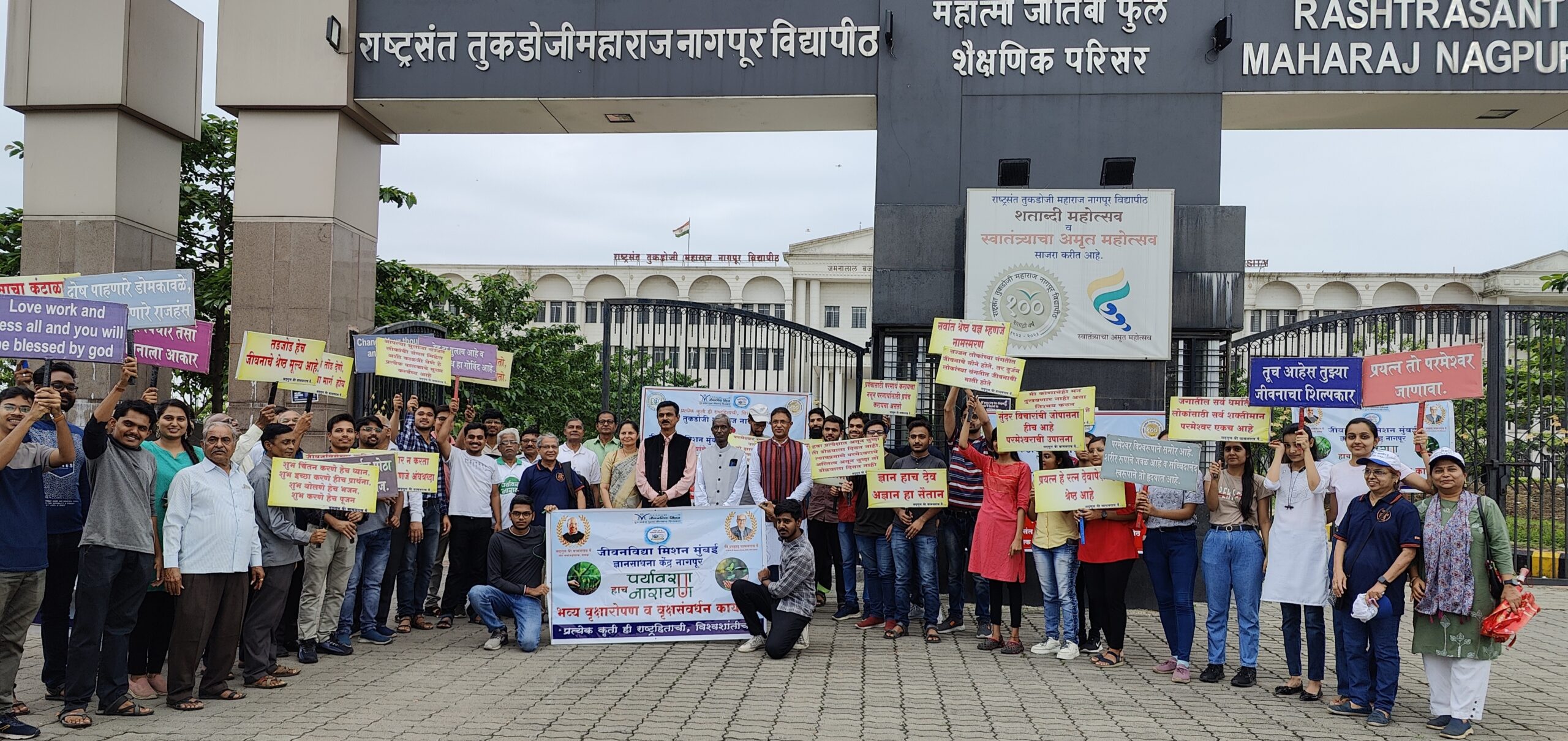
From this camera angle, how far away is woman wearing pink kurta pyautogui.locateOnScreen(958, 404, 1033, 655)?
9180 mm

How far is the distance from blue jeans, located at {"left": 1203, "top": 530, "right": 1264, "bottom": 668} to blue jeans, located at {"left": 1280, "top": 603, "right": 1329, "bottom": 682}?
0.78ft

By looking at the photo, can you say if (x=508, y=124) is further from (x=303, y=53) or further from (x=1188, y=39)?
(x=1188, y=39)

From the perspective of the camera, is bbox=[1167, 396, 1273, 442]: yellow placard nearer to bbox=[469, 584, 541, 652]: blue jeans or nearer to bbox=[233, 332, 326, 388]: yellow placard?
bbox=[469, 584, 541, 652]: blue jeans

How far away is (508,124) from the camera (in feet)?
45.4

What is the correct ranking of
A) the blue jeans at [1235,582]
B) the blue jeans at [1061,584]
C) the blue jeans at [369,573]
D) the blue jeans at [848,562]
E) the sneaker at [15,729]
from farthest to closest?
the blue jeans at [848,562]
the blue jeans at [369,573]
the blue jeans at [1061,584]
the blue jeans at [1235,582]
the sneaker at [15,729]

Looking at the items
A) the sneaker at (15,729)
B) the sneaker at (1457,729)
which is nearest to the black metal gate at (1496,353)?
the sneaker at (1457,729)

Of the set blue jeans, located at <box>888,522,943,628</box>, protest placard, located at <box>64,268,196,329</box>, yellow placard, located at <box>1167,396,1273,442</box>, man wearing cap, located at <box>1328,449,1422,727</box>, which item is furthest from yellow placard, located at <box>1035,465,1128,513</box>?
protest placard, located at <box>64,268,196,329</box>

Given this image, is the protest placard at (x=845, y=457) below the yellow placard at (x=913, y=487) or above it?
above

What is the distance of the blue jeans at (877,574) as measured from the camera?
9.88 m

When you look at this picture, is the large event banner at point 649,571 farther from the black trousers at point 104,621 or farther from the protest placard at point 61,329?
the protest placard at point 61,329

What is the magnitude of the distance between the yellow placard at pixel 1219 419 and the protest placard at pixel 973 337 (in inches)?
71.9

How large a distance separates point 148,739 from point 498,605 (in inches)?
125

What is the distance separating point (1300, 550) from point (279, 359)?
7.67 metres

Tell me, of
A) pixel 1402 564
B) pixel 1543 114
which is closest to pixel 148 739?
pixel 1402 564
